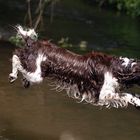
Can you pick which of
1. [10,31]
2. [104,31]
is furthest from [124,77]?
[104,31]

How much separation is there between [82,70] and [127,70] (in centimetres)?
69

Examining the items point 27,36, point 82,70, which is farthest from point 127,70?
point 27,36

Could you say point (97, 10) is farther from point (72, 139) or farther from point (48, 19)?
point (72, 139)

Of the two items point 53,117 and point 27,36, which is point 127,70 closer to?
point 27,36

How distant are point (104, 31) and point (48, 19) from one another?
1.94 m

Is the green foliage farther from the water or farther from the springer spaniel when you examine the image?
the springer spaniel

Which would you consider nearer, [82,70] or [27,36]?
[82,70]

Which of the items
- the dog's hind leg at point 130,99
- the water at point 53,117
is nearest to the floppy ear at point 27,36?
the water at point 53,117

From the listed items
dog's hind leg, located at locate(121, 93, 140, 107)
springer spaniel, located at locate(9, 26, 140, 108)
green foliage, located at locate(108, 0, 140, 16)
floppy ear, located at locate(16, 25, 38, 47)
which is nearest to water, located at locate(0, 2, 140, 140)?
springer spaniel, located at locate(9, 26, 140, 108)

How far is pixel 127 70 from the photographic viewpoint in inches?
304

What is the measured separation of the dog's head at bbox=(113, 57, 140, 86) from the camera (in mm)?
7699

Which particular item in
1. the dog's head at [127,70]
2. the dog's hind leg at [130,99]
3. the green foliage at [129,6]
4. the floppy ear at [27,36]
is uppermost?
the green foliage at [129,6]

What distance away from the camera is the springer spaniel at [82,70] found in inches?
308

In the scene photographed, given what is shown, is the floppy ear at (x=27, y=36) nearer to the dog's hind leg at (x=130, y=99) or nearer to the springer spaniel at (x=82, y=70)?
the springer spaniel at (x=82, y=70)
